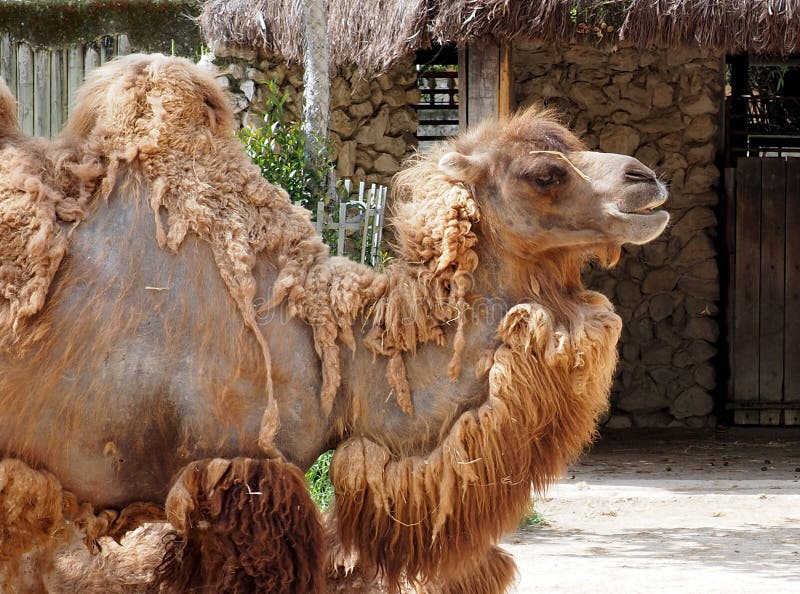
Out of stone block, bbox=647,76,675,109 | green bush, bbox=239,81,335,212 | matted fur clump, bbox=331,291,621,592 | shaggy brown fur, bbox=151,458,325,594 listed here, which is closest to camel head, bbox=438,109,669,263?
matted fur clump, bbox=331,291,621,592

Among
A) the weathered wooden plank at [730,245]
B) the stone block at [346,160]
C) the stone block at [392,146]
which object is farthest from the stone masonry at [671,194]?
the stone block at [346,160]

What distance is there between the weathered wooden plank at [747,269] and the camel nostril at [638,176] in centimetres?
882

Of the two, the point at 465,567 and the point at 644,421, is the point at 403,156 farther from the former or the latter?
the point at 465,567

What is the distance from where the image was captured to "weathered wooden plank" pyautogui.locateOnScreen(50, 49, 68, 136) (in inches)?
399

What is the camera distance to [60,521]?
3875 mm

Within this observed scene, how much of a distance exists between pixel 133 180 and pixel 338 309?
791 mm

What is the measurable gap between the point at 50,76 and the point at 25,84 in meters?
0.22

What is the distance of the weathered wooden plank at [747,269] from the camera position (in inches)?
488

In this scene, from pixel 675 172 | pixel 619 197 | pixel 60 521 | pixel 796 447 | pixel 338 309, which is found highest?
pixel 675 172

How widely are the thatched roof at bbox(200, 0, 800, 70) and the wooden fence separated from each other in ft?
5.48

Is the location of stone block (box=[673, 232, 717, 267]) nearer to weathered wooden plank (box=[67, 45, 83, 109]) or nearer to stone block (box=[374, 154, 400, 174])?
stone block (box=[374, 154, 400, 174])

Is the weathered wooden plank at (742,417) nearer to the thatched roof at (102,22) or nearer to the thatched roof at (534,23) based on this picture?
the thatched roof at (534,23)

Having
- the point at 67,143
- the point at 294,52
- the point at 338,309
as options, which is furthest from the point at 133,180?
the point at 294,52

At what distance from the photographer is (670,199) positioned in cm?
1234
